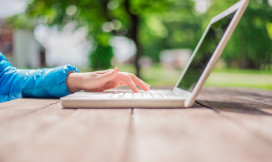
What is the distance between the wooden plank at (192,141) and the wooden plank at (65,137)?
5 cm

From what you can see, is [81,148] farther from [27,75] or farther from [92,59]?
[92,59]

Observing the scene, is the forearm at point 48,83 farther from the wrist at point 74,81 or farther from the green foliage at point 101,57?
the green foliage at point 101,57

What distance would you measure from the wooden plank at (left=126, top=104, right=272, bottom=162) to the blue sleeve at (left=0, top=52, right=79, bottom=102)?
0.72 meters

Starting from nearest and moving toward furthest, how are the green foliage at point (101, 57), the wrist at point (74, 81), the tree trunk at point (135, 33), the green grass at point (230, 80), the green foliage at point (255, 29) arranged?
1. the wrist at point (74, 81)
2. the green grass at point (230, 80)
3. the green foliage at point (255, 29)
4. the tree trunk at point (135, 33)
5. the green foliage at point (101, 57)

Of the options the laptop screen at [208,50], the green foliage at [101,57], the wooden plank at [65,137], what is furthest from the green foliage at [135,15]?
the wooden plank at [65,137]

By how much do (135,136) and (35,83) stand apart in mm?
1007

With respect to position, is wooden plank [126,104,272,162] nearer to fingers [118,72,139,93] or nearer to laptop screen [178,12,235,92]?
laptop screen [178,12,235,92]

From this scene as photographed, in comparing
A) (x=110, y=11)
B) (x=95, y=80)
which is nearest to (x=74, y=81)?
(x=95, y=80)

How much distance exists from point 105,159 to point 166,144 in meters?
0.16

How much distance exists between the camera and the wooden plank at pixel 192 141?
19.8 inches

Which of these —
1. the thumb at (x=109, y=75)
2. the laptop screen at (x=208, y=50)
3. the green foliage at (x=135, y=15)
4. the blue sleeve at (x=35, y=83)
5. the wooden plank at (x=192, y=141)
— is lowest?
the blue sleeve at (x=35, y=83)

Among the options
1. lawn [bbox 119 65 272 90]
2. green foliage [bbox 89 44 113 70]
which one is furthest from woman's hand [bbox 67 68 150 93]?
green foliage [bbox 89 44 113 70]

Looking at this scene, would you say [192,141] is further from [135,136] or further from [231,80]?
[231,80]

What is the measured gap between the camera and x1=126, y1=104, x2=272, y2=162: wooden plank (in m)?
0.50
